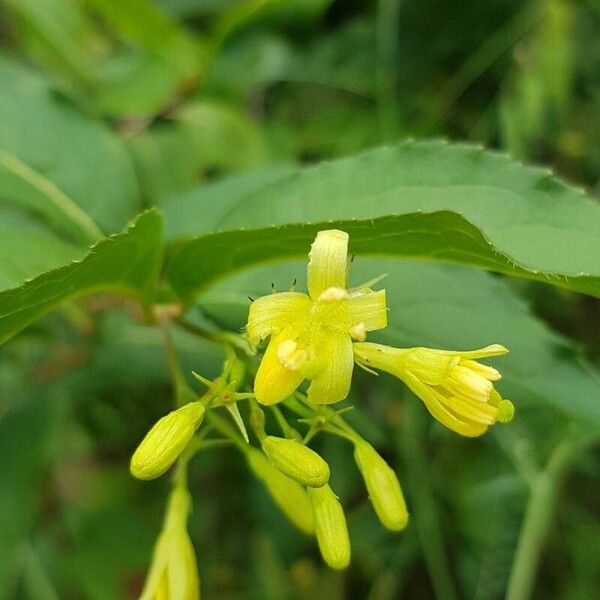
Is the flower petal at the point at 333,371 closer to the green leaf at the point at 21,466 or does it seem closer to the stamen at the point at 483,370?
the stamen at the point at 483,370

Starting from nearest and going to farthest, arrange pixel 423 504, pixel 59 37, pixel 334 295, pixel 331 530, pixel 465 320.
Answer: pixel 334 295, pixel 331 530, pixel 465 320, pixel 423 504, pixel 59 37

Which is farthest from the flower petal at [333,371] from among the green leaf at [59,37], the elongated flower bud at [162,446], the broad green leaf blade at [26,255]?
the green leaf at [59,37]

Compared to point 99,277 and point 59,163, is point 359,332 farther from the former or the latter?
point 59,163

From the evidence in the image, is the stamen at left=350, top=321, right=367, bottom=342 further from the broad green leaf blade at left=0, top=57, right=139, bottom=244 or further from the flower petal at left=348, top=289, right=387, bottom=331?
the broad green leaf blade at left=0, top=57, right=139, bottom=244

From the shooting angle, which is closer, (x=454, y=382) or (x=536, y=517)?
(x=454, y=382)

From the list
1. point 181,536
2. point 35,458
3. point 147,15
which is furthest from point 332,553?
point 147,15

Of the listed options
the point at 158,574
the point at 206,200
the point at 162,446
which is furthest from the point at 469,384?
the point at 206,200
